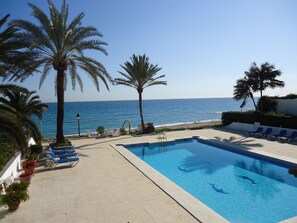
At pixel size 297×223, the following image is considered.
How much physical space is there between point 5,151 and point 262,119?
19910 mm

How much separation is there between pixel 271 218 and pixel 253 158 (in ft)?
22.1

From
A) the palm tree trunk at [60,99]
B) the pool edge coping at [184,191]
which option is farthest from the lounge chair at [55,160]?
the palm tree trunk at [60,99]

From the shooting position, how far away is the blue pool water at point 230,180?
7.45 metres

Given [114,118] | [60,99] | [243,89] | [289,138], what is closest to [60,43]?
[60,99]

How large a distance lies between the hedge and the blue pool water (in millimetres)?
7207

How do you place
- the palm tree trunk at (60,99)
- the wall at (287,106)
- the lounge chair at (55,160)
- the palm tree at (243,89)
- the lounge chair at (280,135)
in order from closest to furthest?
the lounge chair at (55,160) < the palm tree trunk at (60,99) < the lounge chair at (280,135) < the wall at (287,106) < the palm tree at (243,89)

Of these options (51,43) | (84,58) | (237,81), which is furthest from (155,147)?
(237,81)

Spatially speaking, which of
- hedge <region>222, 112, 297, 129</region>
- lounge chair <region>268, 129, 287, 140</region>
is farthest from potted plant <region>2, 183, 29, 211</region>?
hedge <region>222, 112, 297, 129</region>

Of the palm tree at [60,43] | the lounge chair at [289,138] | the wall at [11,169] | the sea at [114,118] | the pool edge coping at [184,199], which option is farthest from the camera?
the sea at [114,118]

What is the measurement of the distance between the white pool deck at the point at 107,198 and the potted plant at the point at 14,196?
0.72 ft

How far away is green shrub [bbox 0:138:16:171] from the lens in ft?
27.6

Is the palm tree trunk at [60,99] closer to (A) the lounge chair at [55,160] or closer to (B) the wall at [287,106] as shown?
(A) the lounge chair at [55,160]

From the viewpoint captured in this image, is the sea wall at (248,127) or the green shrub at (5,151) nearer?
the green shrub at (5,151)

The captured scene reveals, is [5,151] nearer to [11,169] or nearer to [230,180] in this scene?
[11,169]
